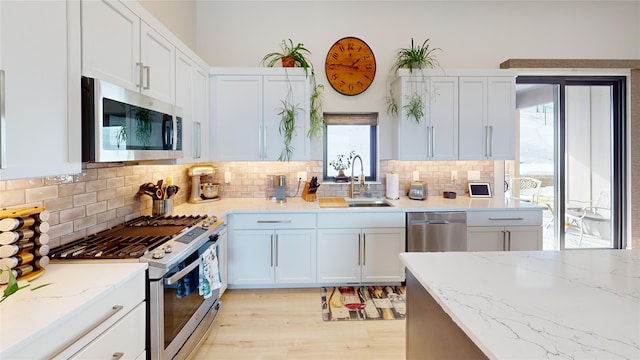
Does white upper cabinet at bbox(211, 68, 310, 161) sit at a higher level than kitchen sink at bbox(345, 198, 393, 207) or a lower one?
higher

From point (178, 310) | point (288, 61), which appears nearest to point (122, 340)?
point (178, 310)

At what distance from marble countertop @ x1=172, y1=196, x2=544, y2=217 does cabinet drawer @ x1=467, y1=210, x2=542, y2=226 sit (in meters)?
0.05

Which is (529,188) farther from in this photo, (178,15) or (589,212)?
(178,15)

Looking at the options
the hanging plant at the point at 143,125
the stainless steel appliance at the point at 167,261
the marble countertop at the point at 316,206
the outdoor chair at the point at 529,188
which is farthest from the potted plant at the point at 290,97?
the outdoor chair at the point at 529,188

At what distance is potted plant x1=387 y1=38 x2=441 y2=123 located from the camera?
3367mm

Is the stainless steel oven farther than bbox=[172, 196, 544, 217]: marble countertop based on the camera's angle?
No

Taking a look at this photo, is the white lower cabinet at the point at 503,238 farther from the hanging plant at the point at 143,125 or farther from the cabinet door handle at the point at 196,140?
the hanging plant at the point at 143,125

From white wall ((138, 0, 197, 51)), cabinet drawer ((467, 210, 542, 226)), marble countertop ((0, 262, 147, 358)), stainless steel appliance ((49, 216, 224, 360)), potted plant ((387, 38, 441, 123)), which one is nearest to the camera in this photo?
marble countertop ((0, 262, 147, 358))

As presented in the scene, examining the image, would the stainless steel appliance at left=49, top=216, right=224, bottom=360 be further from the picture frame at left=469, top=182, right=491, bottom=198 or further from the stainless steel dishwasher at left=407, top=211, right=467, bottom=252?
the picture frame at left=469, top=182, right=491, bottom=198

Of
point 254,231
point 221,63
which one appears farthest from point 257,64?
point 254,231

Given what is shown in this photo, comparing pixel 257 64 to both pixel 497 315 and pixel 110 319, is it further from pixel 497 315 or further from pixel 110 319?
pixel 497 315

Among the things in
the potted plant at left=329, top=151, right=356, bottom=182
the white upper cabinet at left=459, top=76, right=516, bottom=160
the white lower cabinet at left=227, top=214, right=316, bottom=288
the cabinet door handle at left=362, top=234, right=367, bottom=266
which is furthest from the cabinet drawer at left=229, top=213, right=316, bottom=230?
the white upper cabinet at left=459, top=76, right=516, bottom=160

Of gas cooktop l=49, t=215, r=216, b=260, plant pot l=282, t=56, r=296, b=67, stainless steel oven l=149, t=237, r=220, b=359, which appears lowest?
stainless steel oven l=149, t=237, r=220, b=359

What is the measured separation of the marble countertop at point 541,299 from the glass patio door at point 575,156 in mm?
2567
